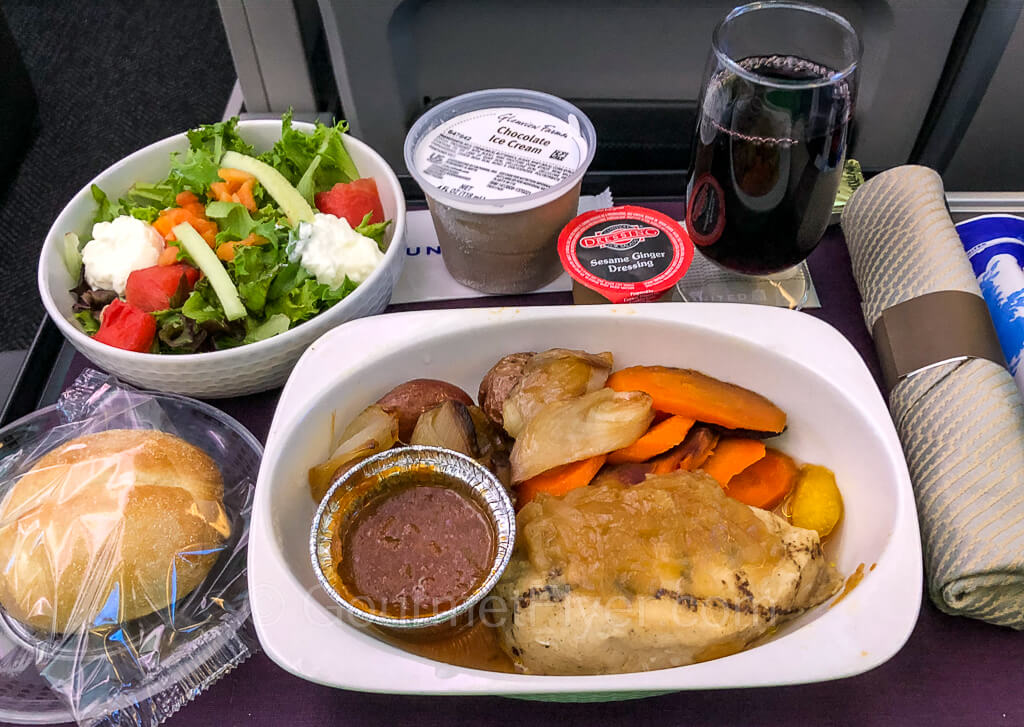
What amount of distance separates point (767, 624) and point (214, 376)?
79 cm

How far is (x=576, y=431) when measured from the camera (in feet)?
3.05

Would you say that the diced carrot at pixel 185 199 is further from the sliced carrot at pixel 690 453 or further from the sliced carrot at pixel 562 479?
the sliced carrot at pixel 690 453

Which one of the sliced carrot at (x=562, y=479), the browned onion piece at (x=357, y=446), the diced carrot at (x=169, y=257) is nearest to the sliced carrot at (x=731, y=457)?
the sliced carrot at (x=562, y=479)

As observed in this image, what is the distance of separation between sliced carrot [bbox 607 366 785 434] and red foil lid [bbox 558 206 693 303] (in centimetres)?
15

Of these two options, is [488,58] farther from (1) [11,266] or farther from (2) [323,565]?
(1) [11,266]

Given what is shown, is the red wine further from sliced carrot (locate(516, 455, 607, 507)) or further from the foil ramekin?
the foil ramekin

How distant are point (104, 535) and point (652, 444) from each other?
664mm

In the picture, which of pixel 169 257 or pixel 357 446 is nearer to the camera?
pixel 357 446

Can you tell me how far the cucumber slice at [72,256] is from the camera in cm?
122

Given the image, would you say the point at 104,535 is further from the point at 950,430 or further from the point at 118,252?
the point at 950,430

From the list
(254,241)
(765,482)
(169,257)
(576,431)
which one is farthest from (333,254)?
(765,482)

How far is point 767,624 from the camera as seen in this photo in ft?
2.63

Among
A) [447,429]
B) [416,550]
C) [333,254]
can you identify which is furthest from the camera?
[333,254]

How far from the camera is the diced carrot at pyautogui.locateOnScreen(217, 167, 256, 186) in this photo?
51.8 inches
